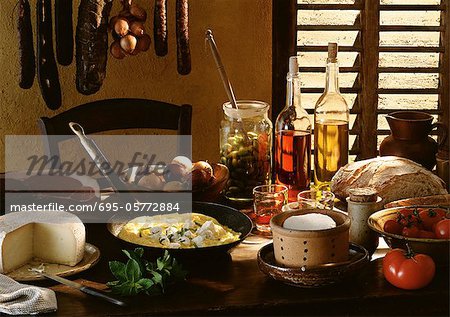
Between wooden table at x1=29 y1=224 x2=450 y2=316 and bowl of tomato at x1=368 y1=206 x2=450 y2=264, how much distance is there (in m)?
0.06

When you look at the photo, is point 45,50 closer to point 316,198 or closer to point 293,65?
point 293,65

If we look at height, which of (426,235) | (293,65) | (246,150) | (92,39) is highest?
(92,39)

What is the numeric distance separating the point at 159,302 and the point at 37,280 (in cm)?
31

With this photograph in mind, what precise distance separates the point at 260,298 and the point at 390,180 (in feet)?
2.30

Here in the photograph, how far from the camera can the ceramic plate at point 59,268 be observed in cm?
188

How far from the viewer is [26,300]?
171 cm

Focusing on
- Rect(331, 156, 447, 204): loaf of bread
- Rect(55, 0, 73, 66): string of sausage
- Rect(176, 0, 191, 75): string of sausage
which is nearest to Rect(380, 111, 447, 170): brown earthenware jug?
Rect(331, 156, 447, 204): loaf of bread

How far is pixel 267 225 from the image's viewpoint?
Result: 222cm

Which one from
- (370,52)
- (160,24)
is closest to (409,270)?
(160,24)

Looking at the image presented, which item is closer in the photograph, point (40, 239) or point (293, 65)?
point (40, 239)

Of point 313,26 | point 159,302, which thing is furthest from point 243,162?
point 313,26

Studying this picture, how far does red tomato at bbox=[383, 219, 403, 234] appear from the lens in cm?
197

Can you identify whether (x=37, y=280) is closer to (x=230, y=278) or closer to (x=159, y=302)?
(x=159, y=302)

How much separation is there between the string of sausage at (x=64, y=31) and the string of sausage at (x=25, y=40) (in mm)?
102
